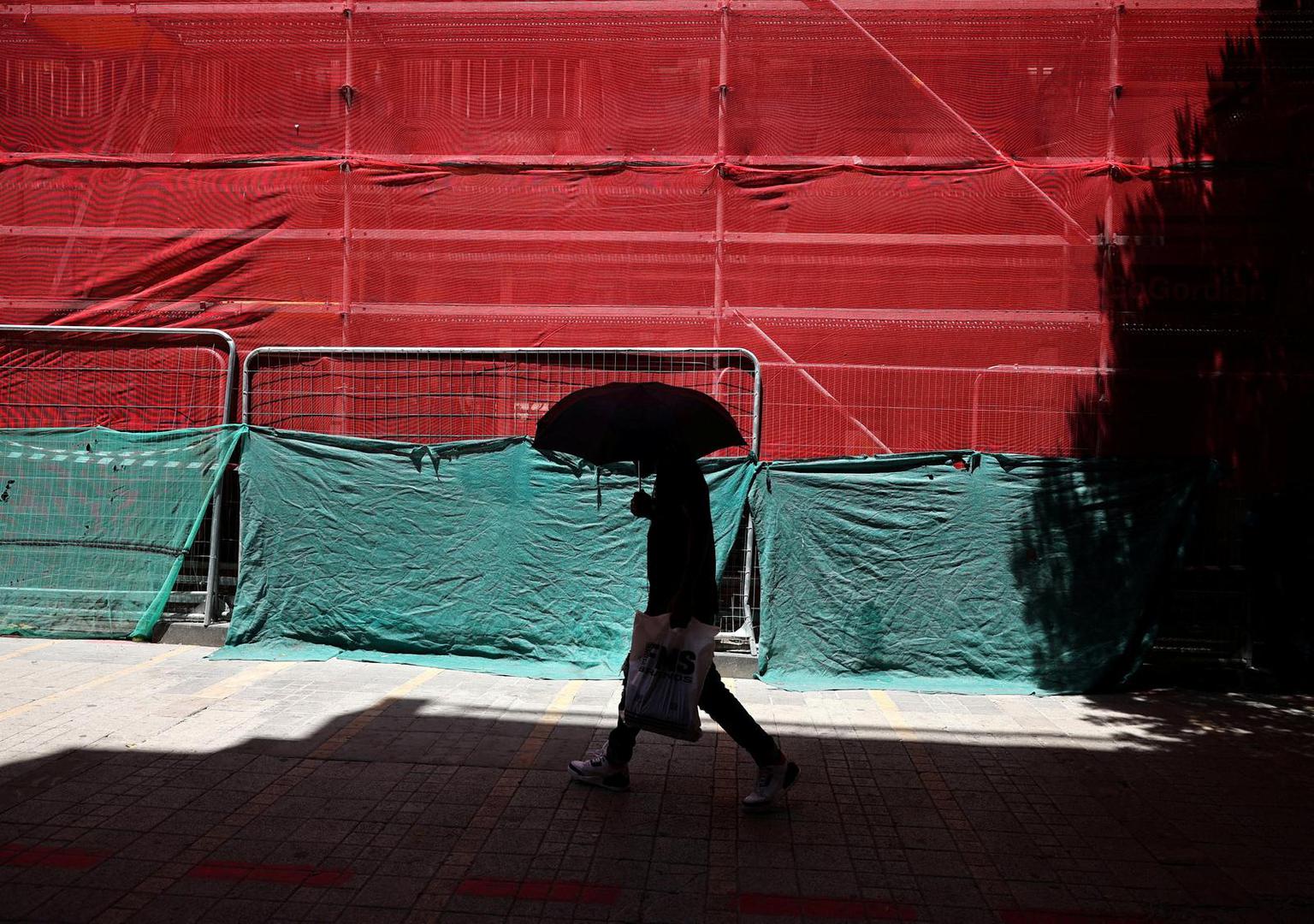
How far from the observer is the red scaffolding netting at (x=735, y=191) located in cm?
862

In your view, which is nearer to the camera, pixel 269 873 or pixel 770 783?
pixel 269 873

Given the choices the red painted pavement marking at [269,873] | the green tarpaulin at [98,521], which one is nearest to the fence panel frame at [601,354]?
the green tarpaulin at [98,521]

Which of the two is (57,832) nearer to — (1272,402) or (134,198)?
(134,198)

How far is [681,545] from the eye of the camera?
482cm

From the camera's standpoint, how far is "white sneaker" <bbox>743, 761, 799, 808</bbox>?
4.79m

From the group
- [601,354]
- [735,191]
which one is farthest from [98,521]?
[735,191]

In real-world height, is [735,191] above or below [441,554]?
above

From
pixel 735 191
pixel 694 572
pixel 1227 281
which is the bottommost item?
pixel 694 572

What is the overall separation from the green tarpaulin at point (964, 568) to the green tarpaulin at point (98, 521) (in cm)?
479

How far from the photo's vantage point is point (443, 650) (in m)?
7.88

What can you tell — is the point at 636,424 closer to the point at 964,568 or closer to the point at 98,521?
the point at 964,568

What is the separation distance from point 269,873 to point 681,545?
2236 mm

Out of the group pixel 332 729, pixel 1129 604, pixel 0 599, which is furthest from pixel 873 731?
pixel 0 599

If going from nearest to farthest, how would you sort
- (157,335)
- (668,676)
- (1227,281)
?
(668,676) < (1227,281) < (157,335)
